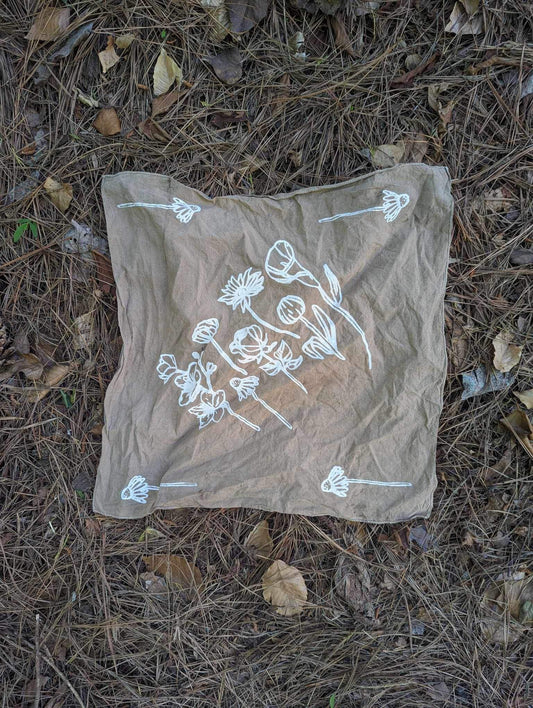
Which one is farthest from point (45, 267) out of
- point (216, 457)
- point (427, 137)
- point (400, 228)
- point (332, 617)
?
point (332, 617)

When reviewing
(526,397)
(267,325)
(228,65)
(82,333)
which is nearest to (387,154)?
(228,65)

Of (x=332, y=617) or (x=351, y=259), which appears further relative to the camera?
(x=332, y=617)

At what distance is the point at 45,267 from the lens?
1792mm

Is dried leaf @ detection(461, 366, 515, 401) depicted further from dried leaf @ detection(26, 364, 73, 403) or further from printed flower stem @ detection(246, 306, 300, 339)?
dried leaf @ detection(26, 364, 73, 403)

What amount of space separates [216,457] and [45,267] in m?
1.03

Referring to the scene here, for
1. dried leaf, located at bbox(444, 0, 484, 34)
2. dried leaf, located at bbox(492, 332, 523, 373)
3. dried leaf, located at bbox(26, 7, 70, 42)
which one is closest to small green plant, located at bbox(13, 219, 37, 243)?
dried leaf, located at bbox(26, 7, 70, 42)

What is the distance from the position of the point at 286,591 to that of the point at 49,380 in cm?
126

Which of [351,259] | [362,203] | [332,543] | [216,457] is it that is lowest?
[332,543]

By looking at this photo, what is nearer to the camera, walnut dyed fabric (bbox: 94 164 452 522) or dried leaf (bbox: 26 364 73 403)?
walnut dyed fabric (bbox: 94 164 452 522)

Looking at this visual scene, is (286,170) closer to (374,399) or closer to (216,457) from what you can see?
(374,399)

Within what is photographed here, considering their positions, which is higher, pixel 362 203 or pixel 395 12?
pixel 395 12

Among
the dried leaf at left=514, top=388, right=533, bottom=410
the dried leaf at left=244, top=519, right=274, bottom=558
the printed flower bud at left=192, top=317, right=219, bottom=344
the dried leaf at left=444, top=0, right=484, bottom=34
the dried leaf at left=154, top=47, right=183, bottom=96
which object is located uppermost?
the dried leaf at left=444, top=0, right=484, bottom=34

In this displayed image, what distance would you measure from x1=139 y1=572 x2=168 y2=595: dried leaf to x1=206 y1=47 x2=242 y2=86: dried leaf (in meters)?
1.96

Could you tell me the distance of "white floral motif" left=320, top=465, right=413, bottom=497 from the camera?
65.6 inches
